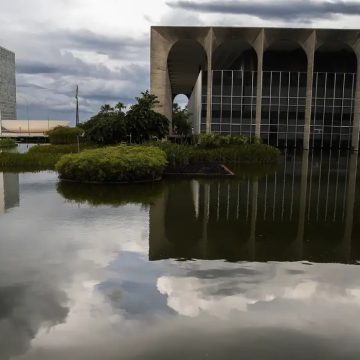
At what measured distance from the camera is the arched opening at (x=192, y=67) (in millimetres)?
47062

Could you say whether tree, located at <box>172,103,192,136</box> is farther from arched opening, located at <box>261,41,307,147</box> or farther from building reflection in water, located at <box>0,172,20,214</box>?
building reflection in water, located at <box>0,172,20,214</box>

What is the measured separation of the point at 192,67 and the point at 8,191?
47.2 m

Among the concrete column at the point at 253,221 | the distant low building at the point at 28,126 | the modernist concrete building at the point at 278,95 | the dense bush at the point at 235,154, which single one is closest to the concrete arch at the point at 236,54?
the modernist concrete building at the point at 278,95

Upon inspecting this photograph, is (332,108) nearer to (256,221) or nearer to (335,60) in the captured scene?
(335,60)

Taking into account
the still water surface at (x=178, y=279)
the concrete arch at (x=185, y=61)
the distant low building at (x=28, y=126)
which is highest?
the concrete arch at (x=185, y=61)

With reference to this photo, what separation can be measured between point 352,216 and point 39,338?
30.8 feet

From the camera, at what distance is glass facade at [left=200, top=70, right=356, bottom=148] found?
4591 centimetres

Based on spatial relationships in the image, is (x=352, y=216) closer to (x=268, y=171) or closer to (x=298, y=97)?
(x=268, y=171)

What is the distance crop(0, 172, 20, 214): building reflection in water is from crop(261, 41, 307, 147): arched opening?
31121 millimetres

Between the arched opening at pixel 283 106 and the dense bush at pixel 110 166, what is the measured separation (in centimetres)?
3027

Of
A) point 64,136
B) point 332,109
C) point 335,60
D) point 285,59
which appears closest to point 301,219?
point 64,136

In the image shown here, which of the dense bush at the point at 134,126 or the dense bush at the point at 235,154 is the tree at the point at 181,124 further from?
the dense bush at the point at 235,154

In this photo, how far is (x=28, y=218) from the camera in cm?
1115

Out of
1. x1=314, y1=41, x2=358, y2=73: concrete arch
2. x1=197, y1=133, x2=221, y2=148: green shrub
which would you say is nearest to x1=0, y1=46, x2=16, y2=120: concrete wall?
x1=314, y1=41, x2=358, y2=73: concrete arch
